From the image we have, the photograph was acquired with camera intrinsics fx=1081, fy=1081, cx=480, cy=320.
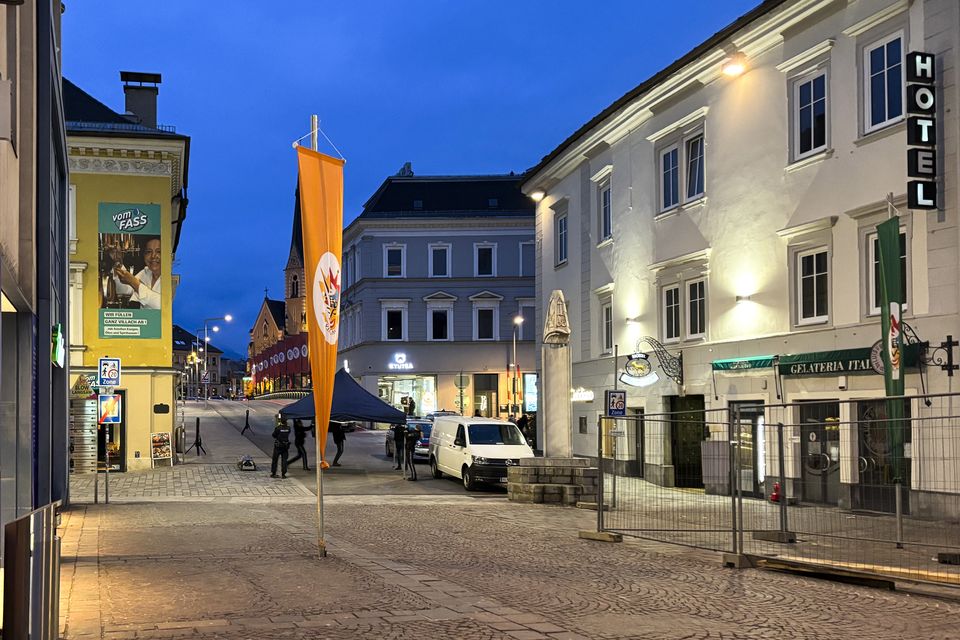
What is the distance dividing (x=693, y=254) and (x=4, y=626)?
75.1ft

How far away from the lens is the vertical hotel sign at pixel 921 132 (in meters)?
18.0

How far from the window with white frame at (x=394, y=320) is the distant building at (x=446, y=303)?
64mm

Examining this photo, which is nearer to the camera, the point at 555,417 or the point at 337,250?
the point at 337,250

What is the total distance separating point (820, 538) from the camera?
1351cm

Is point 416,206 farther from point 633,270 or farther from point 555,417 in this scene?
point 555,417

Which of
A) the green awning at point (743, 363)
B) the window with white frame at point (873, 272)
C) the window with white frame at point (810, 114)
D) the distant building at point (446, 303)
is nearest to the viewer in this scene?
the window with white frame at point (873, 272)

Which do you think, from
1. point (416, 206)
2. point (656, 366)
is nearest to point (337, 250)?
point (656, 366)

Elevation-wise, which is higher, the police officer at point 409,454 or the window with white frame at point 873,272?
the window with white frame at point 873,272

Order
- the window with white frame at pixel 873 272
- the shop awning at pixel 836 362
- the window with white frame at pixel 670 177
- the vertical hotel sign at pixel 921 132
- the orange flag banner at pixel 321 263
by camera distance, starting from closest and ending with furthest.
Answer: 1. the orange flag banner at pixel 321 263
2. the vertical hotel sign at pixel 921 132
3. the shop awning at pixel 836 362
4. the window with white frame at pixel 873 272
5. the window with white frame at pixel 670 177

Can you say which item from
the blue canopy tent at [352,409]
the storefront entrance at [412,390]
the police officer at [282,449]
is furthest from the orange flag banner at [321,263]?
the storefront entrance at [412,390]

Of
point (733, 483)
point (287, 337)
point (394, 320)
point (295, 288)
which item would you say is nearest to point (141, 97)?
point (394, 320)

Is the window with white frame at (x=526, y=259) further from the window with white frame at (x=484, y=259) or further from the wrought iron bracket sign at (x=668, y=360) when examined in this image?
the wrought iron bracket sign at (x=668, y=360)

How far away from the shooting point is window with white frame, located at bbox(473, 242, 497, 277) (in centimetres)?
6894

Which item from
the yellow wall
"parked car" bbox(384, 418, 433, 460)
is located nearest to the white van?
"parked car" bbox(384, 418, 433, 460)
